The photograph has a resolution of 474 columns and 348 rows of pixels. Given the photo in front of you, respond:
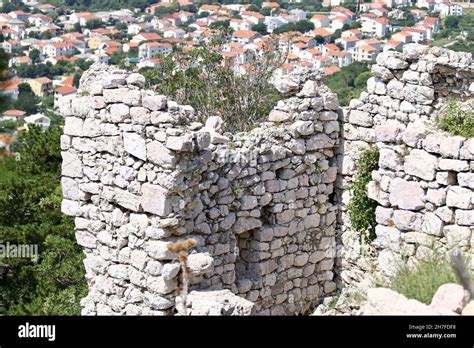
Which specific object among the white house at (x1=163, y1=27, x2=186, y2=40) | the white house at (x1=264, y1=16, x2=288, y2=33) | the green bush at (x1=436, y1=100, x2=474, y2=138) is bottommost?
the white house at (x1=163, y1=27, x2=186, y2=40)

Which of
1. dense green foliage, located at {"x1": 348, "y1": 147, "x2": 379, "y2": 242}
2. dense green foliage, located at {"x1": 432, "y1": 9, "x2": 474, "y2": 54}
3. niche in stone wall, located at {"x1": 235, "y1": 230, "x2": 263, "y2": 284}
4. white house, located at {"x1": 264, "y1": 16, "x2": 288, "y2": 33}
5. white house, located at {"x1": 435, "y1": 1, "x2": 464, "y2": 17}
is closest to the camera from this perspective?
niche in stone wall, located at {"x1": 235, "y1": 230, "x2": 263, "y2": 284}

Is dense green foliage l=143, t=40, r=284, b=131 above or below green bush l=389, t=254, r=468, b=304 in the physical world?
below

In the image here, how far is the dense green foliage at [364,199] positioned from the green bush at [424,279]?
249 cm

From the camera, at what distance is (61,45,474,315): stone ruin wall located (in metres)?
8.13

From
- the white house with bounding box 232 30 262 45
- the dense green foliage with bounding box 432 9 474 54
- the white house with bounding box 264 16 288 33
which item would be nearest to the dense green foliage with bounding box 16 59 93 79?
the white house with bounding box 232 30 262 45

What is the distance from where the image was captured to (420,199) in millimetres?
8570

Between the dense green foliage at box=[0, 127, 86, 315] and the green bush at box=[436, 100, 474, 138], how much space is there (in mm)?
4641

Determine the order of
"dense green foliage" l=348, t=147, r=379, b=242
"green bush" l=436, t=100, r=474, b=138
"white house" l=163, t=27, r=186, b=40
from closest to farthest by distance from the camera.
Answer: "green bush" l=436, t=100, r=474, b=138 → "dense green foliage" l=348, t=147, r=379, b=242 → "white house" l=163, t=27, r=186, b=40

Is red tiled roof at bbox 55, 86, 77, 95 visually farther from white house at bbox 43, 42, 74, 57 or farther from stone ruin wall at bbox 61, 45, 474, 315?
stone ruin wall at bbox 61, 45, 474, 315

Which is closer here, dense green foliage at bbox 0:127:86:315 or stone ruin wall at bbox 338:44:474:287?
stone ruin wall at bbox 338:44:474:287

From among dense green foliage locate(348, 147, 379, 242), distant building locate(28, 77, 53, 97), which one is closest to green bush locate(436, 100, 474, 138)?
dense green foliage locate(348, 147, 379, 242)
